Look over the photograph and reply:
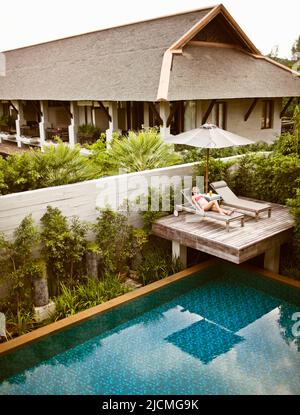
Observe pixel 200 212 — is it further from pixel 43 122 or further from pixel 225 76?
pixel 43 122

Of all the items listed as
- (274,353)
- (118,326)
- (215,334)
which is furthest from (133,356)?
(274,353)

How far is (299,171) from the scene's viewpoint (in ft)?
26.8

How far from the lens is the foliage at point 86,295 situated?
6.79 metres

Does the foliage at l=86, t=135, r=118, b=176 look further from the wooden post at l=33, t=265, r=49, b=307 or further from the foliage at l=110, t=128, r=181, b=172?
the wooden post at l=33, t=265, r=49, b=307

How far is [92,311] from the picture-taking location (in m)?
6.71

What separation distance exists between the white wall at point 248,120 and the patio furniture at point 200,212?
968 cm

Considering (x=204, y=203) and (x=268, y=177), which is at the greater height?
(x=268, y=177)

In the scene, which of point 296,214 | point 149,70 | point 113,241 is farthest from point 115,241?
point 149,70

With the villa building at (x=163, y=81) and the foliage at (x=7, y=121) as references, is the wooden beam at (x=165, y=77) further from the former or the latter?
the foliage at (x=7, y=121)

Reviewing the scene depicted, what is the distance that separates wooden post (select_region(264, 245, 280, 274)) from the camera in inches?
318

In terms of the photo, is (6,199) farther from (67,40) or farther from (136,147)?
(67,40)

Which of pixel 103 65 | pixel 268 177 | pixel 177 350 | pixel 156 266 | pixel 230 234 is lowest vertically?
pixel 177 350

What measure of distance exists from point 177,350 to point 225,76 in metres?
14.3

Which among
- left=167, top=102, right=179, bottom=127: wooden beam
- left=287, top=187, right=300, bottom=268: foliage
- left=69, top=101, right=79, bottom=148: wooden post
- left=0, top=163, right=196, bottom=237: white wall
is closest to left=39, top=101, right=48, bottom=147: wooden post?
left=69, top=101, right=79, bottom=148: wooden post
